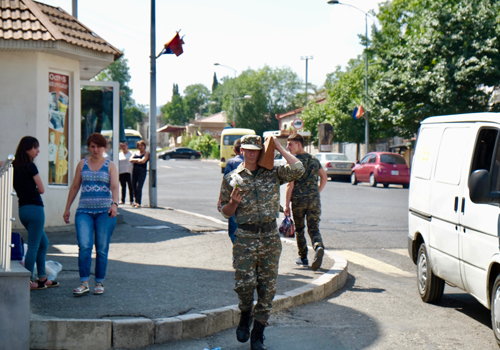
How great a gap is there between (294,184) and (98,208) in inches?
109

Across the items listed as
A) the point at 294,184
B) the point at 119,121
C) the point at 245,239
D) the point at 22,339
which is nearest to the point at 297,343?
the point at 245,239

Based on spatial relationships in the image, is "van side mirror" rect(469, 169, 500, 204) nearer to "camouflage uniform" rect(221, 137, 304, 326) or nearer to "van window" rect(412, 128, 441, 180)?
"camouflage uniform" rect(221, 137, 304, 326)

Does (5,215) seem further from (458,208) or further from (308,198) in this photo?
(458,208)

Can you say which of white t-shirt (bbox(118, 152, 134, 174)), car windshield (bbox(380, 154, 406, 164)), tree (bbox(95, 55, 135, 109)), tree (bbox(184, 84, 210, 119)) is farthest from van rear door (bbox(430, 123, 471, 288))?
tree (bbox(184, 84, 210, 119))

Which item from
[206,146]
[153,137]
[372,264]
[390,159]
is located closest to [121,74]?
[206,146]

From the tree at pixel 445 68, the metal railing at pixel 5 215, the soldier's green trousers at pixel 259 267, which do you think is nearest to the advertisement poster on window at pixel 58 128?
the metal railing at pixel 5 215

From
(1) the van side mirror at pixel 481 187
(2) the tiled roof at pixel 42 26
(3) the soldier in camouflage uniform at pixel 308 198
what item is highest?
(2) the tiled roof at pixel 42 26

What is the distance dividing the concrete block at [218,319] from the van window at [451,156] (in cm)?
254

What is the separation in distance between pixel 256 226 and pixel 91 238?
2.13m

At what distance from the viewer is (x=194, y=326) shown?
5.55 m

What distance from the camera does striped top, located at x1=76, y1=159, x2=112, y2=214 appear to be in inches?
250

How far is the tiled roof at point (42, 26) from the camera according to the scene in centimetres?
1058

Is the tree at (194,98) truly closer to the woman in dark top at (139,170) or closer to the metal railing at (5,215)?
the woman in dark top at (139,170)

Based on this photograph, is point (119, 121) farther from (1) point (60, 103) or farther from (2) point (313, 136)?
(2) point (313, 136)
